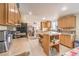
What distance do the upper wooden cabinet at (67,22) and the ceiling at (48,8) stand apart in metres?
0.06

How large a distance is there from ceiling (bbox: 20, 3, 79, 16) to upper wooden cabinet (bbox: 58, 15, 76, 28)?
60 mm

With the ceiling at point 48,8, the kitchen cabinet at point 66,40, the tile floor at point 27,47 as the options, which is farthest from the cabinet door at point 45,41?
the ceiling at point 48,8

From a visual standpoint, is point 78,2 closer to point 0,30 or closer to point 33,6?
point 33,6

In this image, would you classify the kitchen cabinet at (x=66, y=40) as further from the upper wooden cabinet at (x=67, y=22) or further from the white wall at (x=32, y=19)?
the white wall at (x=32, y=19)

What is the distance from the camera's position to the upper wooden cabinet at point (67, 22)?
3.69 ft

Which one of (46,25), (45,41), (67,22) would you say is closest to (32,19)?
(46,25)

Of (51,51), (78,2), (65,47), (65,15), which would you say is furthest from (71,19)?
(51,51)

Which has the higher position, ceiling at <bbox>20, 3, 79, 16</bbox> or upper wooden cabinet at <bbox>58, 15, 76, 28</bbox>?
ceiling at <bbox>20, 3, 79, 16</bbox>

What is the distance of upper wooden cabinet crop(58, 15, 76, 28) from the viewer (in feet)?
3.69

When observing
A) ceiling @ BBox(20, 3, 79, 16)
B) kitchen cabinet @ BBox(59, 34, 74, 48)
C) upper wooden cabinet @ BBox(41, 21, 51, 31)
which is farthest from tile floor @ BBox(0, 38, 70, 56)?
ceiling @ BBox(20, 3, 79, 16)

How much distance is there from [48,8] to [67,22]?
289mm

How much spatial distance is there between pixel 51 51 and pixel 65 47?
16 centimetres

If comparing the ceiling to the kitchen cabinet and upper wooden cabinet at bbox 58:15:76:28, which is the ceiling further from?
the kitchen cabinet

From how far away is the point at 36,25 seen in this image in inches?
44.9
